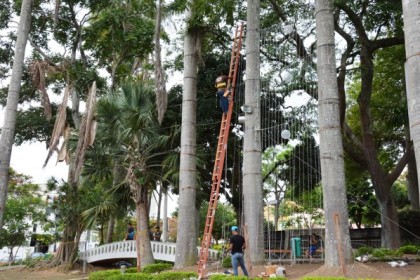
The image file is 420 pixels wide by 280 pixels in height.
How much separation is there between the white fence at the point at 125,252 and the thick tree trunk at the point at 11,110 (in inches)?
303

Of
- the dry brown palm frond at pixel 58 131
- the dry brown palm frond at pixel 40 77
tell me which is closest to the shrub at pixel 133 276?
the dry brown palm frond at pixel 58 131

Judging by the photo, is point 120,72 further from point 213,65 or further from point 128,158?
point 128,158

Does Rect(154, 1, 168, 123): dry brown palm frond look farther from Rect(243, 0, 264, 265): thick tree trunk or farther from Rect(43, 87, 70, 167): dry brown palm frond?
Rect(43, 87, 70, 167): dry brown palm frond

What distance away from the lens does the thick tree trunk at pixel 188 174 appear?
12.4 meters

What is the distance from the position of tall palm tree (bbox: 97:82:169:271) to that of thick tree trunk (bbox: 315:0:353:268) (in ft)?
22.7

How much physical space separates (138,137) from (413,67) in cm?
1049

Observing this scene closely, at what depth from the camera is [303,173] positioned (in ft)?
65.3

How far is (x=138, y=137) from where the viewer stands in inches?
607

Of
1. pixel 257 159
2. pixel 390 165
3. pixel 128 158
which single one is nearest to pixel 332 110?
pixel 257 159

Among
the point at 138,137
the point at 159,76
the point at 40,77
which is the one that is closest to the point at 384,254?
the point at 159,76

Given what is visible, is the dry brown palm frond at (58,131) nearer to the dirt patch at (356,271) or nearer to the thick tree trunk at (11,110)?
the thick tree trunk at (11,110)

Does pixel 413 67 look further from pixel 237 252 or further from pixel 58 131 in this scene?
pixel 58 131

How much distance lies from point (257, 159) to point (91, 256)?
11952 mm

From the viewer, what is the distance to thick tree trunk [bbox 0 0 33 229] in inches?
383
